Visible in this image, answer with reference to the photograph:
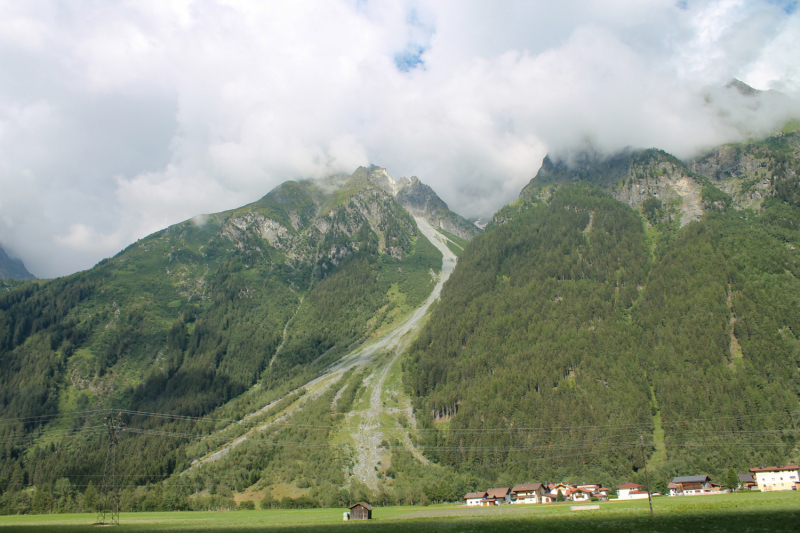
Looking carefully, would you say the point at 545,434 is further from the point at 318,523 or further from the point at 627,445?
the point at 318,523

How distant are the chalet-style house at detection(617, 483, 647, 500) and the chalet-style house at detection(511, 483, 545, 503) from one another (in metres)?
20.3

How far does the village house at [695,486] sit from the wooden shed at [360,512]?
7931 cm

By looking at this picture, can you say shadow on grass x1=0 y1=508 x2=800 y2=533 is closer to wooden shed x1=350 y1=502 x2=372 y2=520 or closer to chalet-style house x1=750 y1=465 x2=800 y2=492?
wooden shed x1=350 y1=502 x2=372 y2=520

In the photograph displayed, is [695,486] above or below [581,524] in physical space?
below

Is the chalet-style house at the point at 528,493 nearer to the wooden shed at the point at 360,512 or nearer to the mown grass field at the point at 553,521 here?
the mown grass field at the point at 553,521

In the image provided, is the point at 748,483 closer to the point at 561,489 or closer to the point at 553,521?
the point at 561,489

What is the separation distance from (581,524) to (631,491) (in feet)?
216

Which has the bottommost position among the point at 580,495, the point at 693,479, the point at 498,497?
the point at 580,495

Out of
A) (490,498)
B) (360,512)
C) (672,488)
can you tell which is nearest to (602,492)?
(672,488)

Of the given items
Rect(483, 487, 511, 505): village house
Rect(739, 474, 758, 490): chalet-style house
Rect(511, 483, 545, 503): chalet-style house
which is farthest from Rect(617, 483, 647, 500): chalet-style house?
Rect(483, 487, 511, 505): village house

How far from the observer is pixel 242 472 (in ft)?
529

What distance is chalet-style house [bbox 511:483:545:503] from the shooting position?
127 m

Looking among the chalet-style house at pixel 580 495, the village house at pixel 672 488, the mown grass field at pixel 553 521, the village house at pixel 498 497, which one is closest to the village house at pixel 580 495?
the chalet-style house at pixel 580 495

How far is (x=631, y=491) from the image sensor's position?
125188 millimetres
